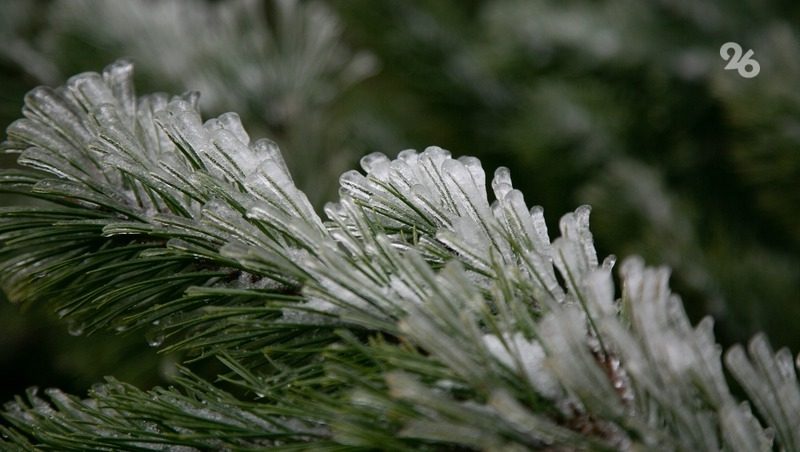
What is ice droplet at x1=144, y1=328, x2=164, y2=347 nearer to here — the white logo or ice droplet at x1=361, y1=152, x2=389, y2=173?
ice droplet at x1=361, y1=152, x2=389, y2=173

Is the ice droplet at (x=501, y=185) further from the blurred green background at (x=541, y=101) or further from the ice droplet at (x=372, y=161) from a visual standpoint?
the blurred green background at (x=541, y=101)

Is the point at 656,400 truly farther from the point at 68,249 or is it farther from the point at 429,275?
the point at 68,249

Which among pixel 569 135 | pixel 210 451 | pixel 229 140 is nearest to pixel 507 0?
pixel 569 135

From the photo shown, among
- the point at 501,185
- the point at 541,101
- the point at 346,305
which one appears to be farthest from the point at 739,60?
the point at 346,305

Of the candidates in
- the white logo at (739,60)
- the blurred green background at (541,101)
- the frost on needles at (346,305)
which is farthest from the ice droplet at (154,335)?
the white logo at (739,60)

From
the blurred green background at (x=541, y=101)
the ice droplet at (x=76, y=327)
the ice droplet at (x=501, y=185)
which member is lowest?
the ice droplet at (x=76, y=327)

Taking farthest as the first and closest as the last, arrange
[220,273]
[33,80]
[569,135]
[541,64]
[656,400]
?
[541,64] < [569,135] < [33,80] < [220,273] < [656,400]
